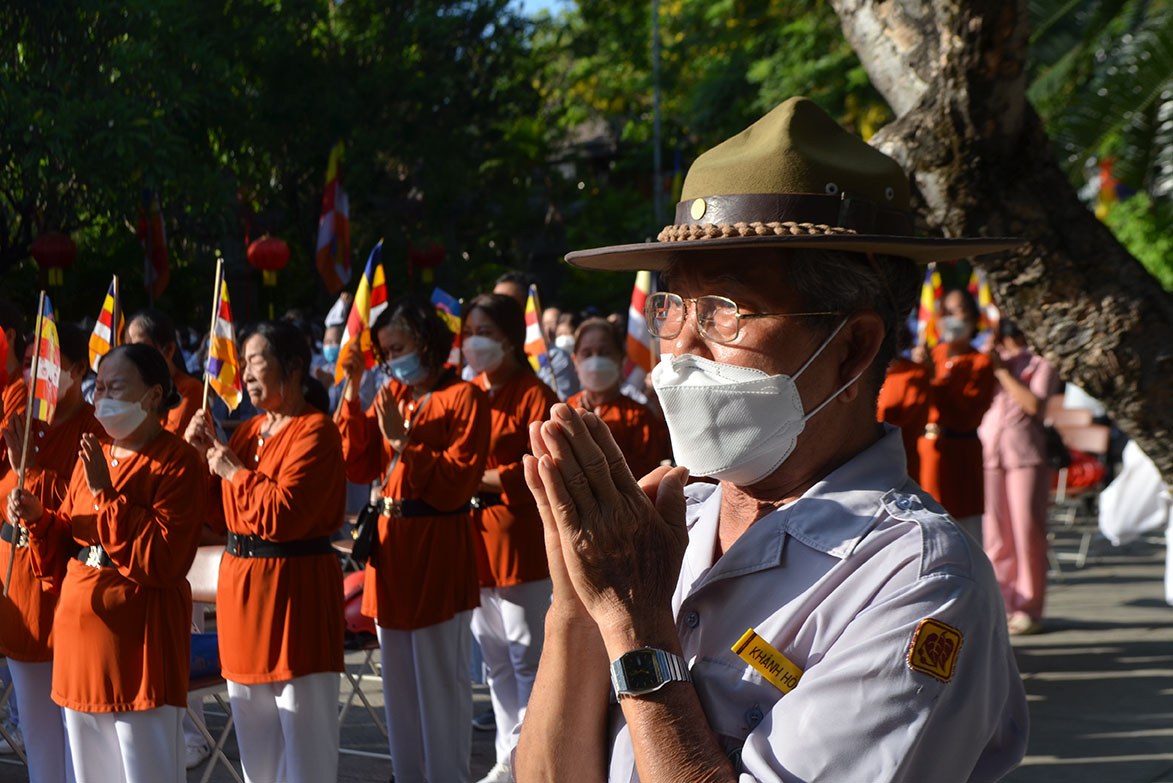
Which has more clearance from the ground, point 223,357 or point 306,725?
point 223,357

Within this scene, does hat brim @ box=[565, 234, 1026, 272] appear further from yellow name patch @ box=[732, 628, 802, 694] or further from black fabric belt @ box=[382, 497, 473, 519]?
black fabric belt @ box=[382, 497, 473, 519]

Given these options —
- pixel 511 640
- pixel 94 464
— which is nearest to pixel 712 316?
pixel 94 464

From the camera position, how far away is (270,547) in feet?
16.4

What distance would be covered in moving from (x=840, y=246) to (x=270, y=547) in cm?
362

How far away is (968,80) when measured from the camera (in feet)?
12.5

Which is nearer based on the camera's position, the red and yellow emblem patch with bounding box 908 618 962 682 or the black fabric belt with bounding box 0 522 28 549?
the red and yellow emblem patch with bounding box 908 618 962 682

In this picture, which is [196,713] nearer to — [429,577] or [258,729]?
[258,729]

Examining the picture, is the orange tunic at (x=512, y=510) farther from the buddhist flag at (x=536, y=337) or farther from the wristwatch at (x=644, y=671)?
the wristwatch at (x=644, y=671)

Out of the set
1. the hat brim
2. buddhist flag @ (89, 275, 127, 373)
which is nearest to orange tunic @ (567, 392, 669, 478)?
buddhist flag @ (89, 275, 127, 373)

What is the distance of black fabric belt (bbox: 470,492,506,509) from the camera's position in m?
6.43

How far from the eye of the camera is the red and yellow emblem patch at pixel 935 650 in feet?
5.21

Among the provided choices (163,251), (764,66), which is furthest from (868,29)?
(764,66)

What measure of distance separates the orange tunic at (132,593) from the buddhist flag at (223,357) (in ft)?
4.19

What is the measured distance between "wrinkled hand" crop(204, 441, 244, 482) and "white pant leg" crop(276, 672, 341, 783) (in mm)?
841
